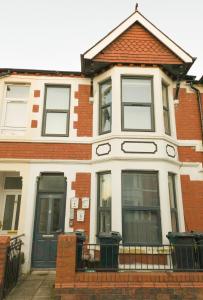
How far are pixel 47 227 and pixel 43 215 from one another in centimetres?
40

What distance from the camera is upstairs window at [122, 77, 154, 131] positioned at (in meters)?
8.71

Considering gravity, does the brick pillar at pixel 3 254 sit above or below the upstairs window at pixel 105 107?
below

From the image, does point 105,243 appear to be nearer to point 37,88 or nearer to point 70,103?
point 70,103

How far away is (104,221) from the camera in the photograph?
8.11 m

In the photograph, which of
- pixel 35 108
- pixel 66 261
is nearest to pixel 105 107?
pixel 35 108

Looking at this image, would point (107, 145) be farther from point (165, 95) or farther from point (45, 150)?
point (165, 95)

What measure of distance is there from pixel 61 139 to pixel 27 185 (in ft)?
6.12

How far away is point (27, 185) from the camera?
8.56 m

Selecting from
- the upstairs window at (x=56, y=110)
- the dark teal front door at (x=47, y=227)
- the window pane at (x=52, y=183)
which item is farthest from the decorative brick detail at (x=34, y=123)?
the dark teal front door at (x=47, y=227)

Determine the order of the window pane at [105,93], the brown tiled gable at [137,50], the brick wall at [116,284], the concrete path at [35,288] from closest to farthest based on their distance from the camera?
the brick wall at [116,284] → the concrete path at [35,288] → the brown tiled gable at [137,50] → the window pane at [105,93]

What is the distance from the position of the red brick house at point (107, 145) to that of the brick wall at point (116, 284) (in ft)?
6.31

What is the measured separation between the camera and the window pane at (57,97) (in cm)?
961

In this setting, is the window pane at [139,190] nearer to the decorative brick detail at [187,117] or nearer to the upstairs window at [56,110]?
the decorative brick detail at [187,117]

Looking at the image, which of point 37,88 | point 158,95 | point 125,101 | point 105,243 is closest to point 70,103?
point 37,88
